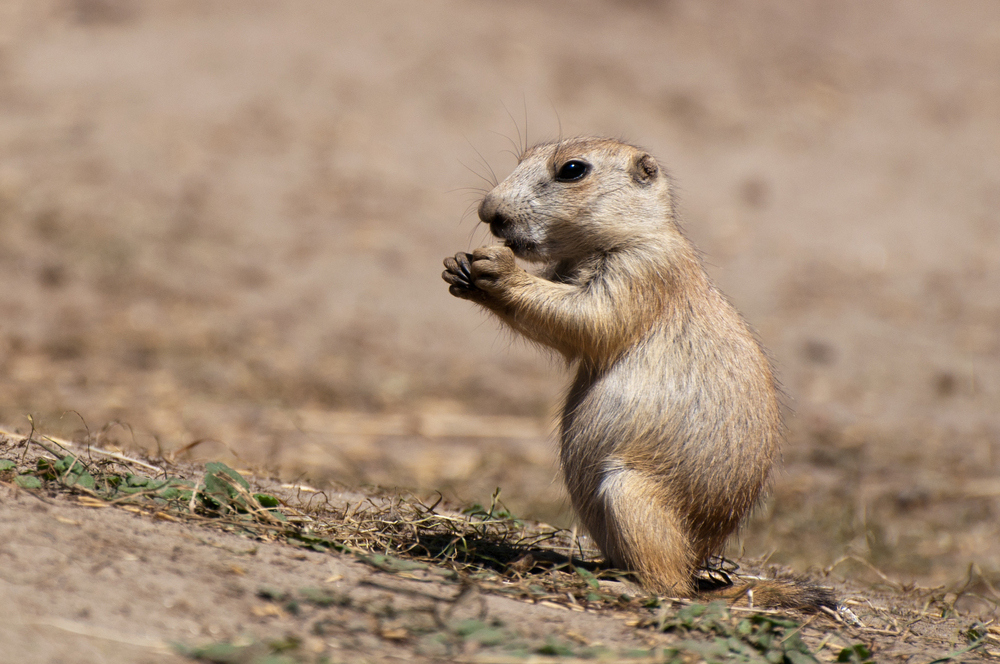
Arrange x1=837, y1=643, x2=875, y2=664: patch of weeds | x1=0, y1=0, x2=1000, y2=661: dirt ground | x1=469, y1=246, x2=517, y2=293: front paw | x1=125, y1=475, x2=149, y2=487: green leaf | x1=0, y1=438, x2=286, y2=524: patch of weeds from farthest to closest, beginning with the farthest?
1. x1=0, y1=0, x2=1000, y2=661: dirt ground
2. x1=469, y1=246, x2=517, y2=293: front paw
3. x1=125, y1=475, x2=149, y2=487: green leaf
4. x1=0, y1=438, x2=286, y2=524: patch of weeds
5. x1=837, y1=643, x2=875, y2=664: patch of weeds

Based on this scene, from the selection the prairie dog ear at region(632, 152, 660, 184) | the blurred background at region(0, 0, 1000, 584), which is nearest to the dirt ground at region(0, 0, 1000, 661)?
the blurred background at region(0, 0, 1000, 584)

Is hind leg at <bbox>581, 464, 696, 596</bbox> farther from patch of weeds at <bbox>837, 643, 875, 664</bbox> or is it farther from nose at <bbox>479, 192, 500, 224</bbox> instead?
nose at <bbox>479, 192, 500, 224</bbox>

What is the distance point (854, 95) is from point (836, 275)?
4.28 meters

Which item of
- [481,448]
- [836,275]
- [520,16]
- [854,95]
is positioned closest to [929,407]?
[836,275]

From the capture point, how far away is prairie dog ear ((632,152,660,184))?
172 inches

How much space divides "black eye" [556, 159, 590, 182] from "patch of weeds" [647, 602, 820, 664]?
1.87 metres

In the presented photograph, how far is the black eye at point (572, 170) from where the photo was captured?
4.28 meters

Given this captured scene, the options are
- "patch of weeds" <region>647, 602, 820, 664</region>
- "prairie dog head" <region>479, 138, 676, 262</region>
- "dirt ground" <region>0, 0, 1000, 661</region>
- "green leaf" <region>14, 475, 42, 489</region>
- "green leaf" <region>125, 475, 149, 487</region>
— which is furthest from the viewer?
"dirt ground" <region>0, 0, 1000, 661</region>

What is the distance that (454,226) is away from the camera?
35.7 ft

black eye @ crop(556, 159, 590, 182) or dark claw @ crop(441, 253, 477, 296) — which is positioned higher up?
black eye @ crop(556, 159, 590, 182)

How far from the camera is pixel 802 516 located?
6.94m

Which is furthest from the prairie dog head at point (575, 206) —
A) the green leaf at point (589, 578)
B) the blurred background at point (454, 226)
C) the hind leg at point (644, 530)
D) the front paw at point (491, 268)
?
the green leaf at point (589, 578)

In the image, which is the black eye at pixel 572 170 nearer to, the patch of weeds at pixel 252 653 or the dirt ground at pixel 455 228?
the dirt ground at pixel 455 228

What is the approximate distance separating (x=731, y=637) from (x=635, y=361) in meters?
1.17
